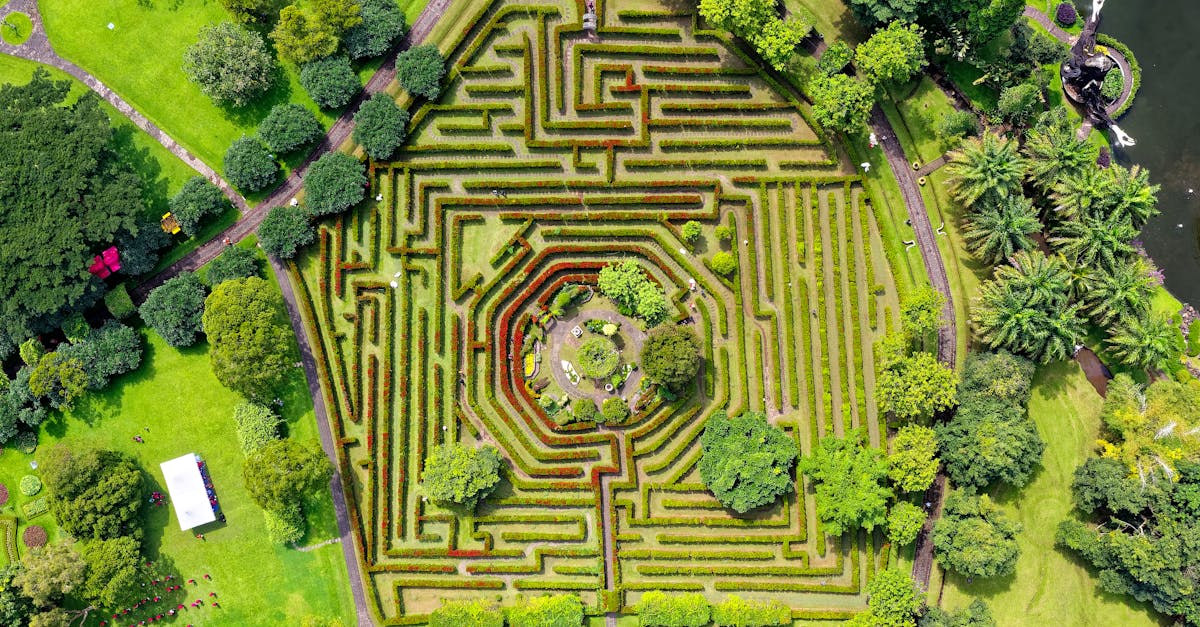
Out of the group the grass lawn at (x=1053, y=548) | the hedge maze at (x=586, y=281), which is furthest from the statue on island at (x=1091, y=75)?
the grass lawn at (x=1053, y=548)

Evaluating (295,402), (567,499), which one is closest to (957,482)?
(567,499)

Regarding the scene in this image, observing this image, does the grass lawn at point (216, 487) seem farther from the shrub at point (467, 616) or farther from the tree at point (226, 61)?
the tree at point (226, 61)

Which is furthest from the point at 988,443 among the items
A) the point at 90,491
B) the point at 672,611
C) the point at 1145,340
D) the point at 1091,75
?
the point at 90,491

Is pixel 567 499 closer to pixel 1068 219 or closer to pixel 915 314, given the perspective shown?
pixel 915 314

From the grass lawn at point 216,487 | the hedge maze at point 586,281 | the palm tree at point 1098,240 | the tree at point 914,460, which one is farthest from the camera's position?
the grass lawn at point 216,487

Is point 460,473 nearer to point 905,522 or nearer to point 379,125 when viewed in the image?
point 379,125

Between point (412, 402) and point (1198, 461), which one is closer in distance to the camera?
point (1198, 461)

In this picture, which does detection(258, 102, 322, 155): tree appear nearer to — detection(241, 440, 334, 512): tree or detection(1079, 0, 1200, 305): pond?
detection(241, 440, 334, 512): tree
